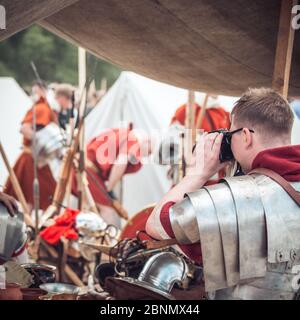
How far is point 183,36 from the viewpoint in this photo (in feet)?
10.9

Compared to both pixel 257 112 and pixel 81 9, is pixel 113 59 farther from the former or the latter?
pixel 257 112

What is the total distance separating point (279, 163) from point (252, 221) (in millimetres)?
221

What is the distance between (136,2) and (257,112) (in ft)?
3.23

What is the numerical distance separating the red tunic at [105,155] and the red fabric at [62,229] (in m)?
1.19

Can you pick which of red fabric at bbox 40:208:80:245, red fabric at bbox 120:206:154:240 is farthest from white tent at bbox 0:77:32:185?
red fabric at bbox 120:206:154:240

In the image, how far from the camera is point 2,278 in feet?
8.99

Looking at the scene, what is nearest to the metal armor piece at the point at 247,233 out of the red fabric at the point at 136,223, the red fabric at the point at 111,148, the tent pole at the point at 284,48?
the tent pole at the point at 284,48

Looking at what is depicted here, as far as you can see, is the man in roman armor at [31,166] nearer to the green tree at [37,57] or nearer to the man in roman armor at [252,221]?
the man in roman armor at [252,221]

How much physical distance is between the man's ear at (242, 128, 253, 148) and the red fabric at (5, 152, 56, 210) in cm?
460

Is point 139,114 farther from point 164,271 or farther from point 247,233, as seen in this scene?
point 247,233

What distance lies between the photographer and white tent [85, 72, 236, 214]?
23.8 feet

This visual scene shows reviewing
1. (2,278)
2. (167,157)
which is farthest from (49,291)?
(167,157)

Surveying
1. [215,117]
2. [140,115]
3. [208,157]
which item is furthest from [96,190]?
[208,157]

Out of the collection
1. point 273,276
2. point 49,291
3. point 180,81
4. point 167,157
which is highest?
point 180,81
